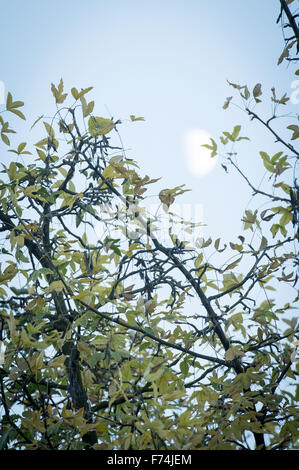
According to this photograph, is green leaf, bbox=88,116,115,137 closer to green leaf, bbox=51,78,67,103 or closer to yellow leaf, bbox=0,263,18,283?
green leaf, bbox=51,78,67,103

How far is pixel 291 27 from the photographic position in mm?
1577

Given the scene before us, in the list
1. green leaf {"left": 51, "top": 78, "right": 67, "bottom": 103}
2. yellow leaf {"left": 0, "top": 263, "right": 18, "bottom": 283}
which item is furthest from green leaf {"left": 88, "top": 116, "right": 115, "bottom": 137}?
yellow leaf {"left": 0, "top": 263, "right": 18, "bottom": 283}

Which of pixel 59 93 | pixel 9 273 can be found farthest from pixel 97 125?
pixel 9 273

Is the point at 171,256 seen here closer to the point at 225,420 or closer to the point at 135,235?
the point at 135,235

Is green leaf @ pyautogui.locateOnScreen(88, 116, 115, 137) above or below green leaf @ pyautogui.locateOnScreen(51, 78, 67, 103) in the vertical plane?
below

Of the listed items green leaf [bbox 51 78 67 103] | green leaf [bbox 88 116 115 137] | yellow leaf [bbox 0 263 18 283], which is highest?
green leaf [bbox 51 78 67 103]

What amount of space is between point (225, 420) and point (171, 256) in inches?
21.9

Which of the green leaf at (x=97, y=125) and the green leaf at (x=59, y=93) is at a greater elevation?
the green leaf at (x=59, y=93)

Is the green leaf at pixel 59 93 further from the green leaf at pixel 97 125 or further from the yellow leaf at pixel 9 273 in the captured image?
the yellow leaf at pixel 9 273

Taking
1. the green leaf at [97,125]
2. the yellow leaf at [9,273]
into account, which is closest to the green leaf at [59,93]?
the green leaf at [97,125]

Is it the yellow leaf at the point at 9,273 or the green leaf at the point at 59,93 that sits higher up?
the green leaf at the point at 59,93

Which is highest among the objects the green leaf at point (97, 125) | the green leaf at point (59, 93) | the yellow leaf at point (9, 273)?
the green leaf at point (59, 93)

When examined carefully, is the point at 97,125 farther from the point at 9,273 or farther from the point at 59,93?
the point at 9,273
